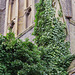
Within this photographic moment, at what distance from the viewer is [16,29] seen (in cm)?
1388

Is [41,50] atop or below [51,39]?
below

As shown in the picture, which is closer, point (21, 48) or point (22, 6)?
point (21, 48)

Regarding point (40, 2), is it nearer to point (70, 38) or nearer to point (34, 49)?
point (70, 38)

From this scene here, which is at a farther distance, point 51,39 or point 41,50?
point 51,39

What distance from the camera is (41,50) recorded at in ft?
31.5

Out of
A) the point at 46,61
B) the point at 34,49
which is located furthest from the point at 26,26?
the point at 34,49

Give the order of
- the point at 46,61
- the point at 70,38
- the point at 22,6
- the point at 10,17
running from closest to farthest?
the point at 46,61
the point at 70,38
the point at 22,6
the point at 10,17

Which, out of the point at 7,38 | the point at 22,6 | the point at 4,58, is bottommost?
the point at 4,58

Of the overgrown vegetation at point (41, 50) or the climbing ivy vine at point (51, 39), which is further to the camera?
the climbing ivy vine at point (51, 39)

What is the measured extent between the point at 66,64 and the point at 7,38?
9.19ft

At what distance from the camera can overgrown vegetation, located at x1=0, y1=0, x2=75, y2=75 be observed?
26.2 feet

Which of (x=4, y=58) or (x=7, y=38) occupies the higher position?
(x=7, y=38)

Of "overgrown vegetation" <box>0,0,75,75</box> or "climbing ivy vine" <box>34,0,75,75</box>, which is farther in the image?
"climbing ivy vine" <box>34,0,75,75</box>

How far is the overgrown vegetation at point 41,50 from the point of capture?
26.2 feet
